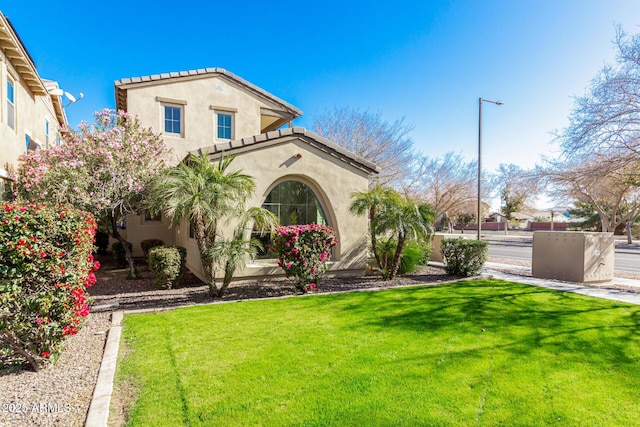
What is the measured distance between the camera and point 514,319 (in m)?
7.46

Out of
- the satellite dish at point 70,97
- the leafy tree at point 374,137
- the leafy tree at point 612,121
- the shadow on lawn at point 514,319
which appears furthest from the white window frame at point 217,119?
the leafy tree at point 612,121

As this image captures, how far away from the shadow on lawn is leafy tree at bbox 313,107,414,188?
22.7 metres

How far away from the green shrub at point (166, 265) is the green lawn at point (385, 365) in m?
2.78

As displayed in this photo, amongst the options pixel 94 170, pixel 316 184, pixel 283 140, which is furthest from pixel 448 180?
pixel 94 170

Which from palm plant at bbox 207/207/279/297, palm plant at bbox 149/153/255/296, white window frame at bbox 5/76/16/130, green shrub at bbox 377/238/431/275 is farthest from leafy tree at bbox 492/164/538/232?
white window frame at bbox 5/76/16/130

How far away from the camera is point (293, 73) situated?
25.9 meters

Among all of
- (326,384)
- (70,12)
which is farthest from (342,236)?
(70,12)

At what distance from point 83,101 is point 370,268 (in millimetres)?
19022

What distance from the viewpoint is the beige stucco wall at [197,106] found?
1620 centimetres

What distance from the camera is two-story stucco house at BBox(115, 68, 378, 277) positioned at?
11344 mm

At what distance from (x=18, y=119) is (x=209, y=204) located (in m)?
8.86

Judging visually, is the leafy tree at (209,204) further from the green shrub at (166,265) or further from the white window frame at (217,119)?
the white window frame at (217,119)

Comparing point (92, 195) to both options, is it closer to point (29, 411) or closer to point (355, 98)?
point (29, 411)

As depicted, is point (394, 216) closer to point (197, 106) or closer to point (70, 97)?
point (197, 106)
